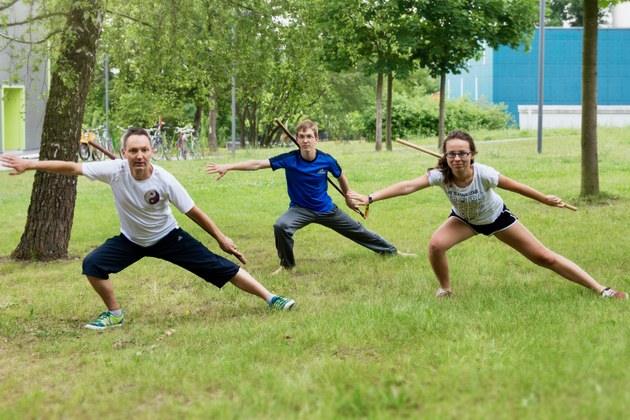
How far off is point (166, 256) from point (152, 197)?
612mm

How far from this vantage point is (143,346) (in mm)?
6340

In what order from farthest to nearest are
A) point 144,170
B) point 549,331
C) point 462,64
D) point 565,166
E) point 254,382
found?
point 462,64
point 565,166
point 144,170
point 549,331
point 254,382

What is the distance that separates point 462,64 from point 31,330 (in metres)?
22.5

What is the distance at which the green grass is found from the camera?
4621 mm

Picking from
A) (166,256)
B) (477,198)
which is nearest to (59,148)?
(166,256)

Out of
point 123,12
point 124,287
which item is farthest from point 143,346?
point 123,12

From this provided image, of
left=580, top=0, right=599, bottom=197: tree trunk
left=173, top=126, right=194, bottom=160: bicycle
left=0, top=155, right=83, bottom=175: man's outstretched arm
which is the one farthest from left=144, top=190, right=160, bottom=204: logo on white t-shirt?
left=173, top=126, right=194, bottom=160: bicycle

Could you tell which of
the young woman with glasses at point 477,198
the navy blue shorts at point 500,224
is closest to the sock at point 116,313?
the young woman with glasses at point 477,198

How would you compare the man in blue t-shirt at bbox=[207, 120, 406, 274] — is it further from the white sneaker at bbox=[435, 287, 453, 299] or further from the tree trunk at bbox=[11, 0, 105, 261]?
the tree trunk at bbox=[11, 0, 105, 261]

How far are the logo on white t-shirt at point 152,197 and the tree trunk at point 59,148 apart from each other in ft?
13.2

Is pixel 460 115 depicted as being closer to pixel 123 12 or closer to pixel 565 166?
pixel 565 166

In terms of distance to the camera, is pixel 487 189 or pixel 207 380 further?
pixel 487 189

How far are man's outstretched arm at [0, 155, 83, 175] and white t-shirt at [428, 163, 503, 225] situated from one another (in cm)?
292

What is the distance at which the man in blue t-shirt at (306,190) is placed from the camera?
30.6 ft
